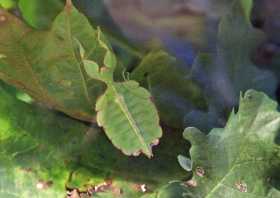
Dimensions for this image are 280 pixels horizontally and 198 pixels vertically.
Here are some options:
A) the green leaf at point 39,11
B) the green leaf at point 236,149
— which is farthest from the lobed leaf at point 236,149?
the green leaf at point 39,11

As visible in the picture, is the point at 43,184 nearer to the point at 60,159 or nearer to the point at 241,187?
the point at 60,159

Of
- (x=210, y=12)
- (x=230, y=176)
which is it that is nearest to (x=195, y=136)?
(x=230, y=176)

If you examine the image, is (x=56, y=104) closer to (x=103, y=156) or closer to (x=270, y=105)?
(x=103, y=156)

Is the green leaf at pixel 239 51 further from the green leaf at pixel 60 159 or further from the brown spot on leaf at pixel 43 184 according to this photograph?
the brown spot on leaf at pixel 43 184

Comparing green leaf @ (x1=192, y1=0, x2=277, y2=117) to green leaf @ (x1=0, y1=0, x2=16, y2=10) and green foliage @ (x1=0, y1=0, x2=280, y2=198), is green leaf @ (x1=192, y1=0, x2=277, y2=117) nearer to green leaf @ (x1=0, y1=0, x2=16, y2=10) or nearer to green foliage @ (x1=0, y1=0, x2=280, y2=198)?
green foliage @ (x1=0, y1=0, x2=280, y2=198)

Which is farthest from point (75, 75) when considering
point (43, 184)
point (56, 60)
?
point (43, 184)

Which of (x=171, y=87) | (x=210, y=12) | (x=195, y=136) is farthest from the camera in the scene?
(x=210, y=12)

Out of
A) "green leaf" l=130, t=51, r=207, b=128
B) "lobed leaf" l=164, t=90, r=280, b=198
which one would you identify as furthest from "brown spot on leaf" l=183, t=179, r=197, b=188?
"green leaf" l=130, t=51, r=207, b=128
